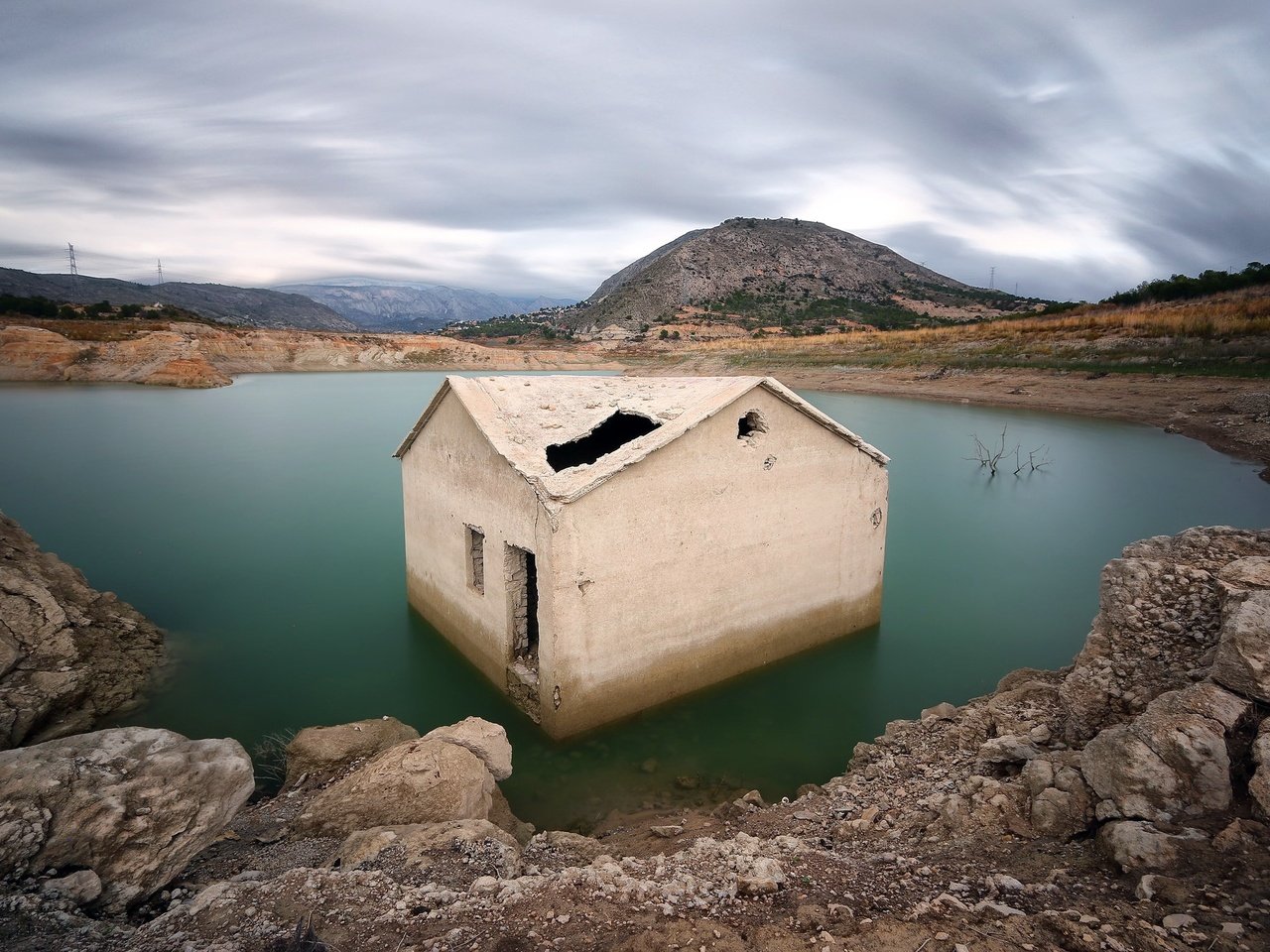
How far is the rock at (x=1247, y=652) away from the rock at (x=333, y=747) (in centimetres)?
669

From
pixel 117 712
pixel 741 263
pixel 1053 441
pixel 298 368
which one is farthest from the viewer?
pixel 741 263

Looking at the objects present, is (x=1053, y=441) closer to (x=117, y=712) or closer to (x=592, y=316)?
(x=117, y=712)

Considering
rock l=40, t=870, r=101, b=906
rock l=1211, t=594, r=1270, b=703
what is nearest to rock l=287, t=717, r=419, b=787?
rock l=40, t=870, r=101, b=906

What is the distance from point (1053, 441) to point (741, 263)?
10070cm

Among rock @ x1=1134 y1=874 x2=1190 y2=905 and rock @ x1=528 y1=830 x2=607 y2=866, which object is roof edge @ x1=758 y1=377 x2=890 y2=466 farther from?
rock @ x1=1134 y1=874 x2=1190 y2=905

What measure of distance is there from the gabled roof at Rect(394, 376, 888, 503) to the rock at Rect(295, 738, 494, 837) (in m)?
2.62

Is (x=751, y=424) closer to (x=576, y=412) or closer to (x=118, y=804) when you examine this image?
(x=576, y=412)

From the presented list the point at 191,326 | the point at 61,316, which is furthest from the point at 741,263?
the point at 61,316

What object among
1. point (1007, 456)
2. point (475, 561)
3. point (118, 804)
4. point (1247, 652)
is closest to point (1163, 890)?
point (1247, 652)

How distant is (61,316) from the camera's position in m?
55.3

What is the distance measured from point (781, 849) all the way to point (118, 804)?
426 cm

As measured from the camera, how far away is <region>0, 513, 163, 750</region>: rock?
7.73m

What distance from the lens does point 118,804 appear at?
156 inches

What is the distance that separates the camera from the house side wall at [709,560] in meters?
7.27
